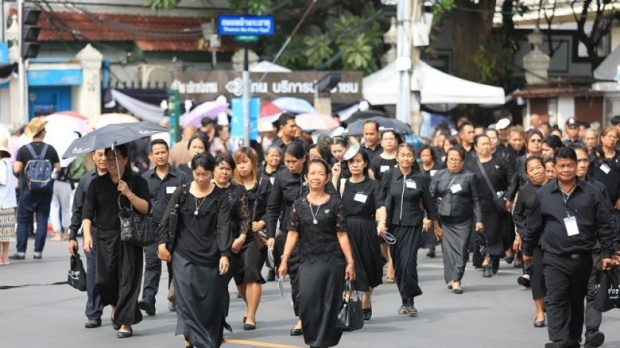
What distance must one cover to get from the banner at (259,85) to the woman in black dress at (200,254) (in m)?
15.8

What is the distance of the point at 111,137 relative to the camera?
12086 millimetres

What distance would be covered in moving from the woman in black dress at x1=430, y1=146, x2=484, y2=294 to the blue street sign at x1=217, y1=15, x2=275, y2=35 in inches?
362

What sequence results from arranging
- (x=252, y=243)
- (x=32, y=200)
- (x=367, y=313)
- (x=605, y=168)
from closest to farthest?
(x=252, y=243)
(x=367, y=313)
(x=605, y=168)
(x=32, y=200)

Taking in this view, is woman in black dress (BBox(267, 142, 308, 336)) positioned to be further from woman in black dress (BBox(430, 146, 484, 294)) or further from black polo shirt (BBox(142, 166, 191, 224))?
woman in black dress (BBox(430, 146, 484, 294))

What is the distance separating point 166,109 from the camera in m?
29.4

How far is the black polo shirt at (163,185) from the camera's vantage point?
46.1 ft

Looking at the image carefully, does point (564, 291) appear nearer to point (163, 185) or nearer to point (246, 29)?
point (163, 185)

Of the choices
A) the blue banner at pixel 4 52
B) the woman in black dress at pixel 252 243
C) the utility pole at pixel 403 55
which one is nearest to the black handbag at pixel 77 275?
the woman in black dress at pixel 252 243

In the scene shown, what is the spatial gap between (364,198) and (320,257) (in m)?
2.49

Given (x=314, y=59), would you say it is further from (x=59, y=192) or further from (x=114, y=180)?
(x=114, y=180)

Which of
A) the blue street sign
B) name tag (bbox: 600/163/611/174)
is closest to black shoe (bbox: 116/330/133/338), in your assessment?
name tag (bbox: 600/163/611/174)

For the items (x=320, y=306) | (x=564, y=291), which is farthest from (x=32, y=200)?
(x=564, y=291)

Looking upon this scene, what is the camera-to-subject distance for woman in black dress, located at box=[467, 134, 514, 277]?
18.0 m

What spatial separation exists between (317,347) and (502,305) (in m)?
4.51
